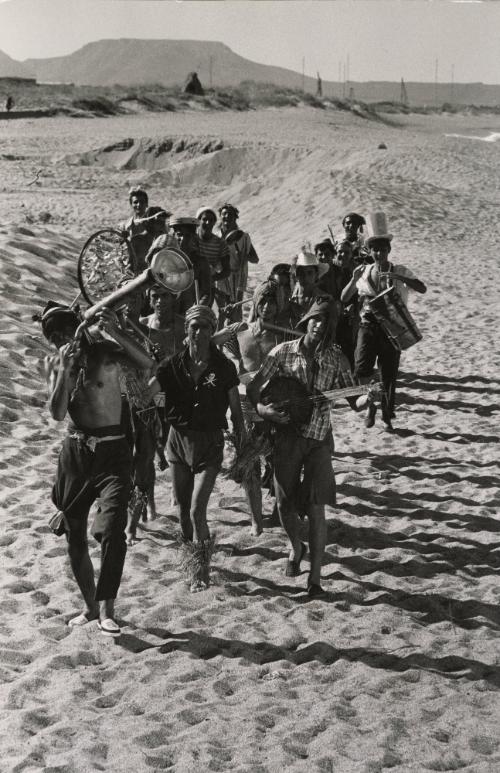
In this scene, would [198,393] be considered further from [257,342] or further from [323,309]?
[257,342]

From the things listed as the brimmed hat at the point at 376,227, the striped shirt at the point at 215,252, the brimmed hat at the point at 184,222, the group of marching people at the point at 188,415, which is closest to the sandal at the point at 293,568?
the group of marching people at the point at 188,415

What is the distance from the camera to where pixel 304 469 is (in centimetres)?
612

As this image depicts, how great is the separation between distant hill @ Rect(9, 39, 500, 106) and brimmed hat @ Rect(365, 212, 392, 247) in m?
154

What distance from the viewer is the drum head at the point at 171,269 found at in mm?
5008

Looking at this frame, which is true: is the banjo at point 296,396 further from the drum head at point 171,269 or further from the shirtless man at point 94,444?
the drum head at point 171,269

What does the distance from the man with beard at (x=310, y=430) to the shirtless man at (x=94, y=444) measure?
0.92m

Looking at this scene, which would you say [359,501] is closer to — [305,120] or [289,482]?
[289,482]

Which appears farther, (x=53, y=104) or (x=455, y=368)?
(x=53, y=104)

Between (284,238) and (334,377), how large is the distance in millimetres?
16775

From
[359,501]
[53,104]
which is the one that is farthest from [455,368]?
[53,104]

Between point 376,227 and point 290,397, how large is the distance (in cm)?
340

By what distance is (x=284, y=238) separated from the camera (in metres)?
22.6

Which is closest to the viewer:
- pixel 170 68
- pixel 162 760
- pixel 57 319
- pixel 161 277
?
pixel 162 760

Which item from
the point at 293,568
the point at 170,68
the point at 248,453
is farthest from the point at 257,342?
the point at 170,68
